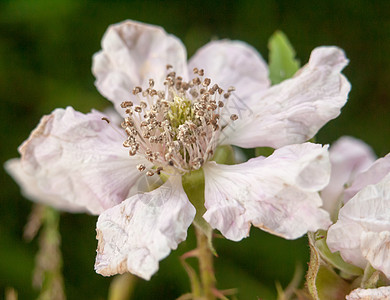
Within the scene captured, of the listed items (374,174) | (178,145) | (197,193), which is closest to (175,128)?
(178,145)

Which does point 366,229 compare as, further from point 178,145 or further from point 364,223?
point 178,145

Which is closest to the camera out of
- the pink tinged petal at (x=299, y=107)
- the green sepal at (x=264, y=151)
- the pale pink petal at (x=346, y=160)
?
the pink tinged petal at (x=299, y=107)

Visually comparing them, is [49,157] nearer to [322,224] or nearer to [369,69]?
[322,224]

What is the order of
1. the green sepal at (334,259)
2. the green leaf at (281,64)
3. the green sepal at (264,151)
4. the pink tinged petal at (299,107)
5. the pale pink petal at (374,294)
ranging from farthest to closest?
the green leaf at (281,64) < the green sepal at (264,151) < the pink tinged petal at (299,107) < the green sepal at (334,259) < the pale pink petal at (374,294)

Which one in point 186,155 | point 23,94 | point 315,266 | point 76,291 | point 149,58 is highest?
point 149,58

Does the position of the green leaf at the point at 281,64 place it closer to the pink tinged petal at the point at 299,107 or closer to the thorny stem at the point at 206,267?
the pink tinged petal at the point at 299,107

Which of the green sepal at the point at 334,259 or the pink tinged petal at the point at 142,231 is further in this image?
the green sepal at the point at 334,259

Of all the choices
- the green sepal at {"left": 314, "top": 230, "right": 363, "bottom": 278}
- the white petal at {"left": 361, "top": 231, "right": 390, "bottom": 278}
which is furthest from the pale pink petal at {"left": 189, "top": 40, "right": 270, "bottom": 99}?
the white petal at {"left": 361, "top": 231, "right": 390, "bottom": 278}

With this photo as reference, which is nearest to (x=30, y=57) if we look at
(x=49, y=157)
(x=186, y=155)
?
(x=49, y=157)

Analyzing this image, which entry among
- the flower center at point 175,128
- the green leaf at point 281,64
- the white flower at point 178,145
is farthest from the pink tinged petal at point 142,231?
the green leaf at point 281,64
